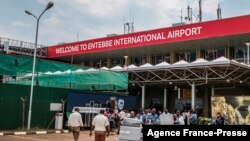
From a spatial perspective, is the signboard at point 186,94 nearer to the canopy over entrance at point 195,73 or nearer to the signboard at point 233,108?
the canopy over entrance at point 195,73

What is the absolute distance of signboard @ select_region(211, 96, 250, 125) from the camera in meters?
25.8

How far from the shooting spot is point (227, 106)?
86.9 feet

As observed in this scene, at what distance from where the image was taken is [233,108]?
2636 cm

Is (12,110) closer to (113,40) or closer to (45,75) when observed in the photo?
(45,75)

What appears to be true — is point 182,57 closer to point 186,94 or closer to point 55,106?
point 186,94

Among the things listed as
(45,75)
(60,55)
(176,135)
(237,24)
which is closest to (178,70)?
(237,24)

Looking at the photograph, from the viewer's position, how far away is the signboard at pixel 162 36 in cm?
3152

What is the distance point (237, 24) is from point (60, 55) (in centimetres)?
2251

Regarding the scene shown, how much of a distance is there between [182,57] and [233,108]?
13.5 meters

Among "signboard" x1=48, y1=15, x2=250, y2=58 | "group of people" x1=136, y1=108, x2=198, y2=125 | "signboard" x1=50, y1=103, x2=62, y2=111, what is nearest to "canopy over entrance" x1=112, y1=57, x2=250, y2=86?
"signboard" x1=48, y1=15, x2=250, y2=58

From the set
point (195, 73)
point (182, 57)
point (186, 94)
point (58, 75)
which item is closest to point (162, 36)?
point (182, 57)

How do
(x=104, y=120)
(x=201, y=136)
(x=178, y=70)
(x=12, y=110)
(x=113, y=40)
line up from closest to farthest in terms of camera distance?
(x=201, y=136)
(x=104, y=120)
(x=12, y=110)
(x=178, y=70)
(x=113, y=40)

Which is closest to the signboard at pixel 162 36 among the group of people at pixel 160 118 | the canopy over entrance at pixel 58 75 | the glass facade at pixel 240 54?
the glass facade at pixel 240 54

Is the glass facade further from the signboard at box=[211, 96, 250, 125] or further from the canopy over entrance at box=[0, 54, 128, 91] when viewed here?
the canopy over entrance at box=[0, 54, 128, 91]
